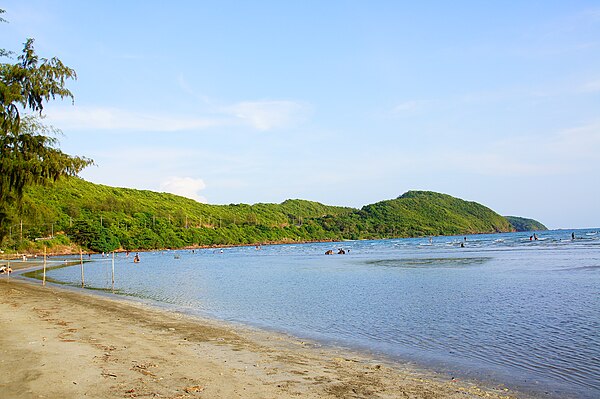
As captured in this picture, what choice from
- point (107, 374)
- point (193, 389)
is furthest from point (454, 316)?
point (107, 374)

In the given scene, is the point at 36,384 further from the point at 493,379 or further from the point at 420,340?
the point at 420,340

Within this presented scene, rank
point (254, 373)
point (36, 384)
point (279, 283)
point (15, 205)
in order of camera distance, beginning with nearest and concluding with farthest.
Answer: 1. point (36, 384)
2. point (254, 373)
3. point (15, 205)
4. point (279, 283)

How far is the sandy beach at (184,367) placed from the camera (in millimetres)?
8594

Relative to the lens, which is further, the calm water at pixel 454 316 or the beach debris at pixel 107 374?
the calm water at pixel 454 316

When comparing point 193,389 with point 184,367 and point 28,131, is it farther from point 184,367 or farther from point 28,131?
point 28,131

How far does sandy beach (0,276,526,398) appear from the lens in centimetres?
859

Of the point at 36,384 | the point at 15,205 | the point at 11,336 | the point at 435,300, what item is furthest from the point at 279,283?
the point at 36,384

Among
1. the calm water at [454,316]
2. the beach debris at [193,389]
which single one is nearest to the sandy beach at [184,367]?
the beach debris at [193,389]

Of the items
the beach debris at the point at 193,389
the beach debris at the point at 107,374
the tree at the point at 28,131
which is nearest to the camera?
the beach debris at the point at 193,389

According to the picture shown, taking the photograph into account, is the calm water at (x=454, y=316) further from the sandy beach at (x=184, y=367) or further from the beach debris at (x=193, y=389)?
the beach debris at (x=193, y=389)

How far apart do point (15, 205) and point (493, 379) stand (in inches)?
1202

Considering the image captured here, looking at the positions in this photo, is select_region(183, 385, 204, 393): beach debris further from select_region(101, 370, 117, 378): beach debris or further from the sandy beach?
select_region(101, 370, 117, 378): beach debris

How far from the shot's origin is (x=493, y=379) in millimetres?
11039

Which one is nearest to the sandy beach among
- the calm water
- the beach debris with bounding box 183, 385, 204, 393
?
the beach debris with bounding box 183, 385, 204, 393
